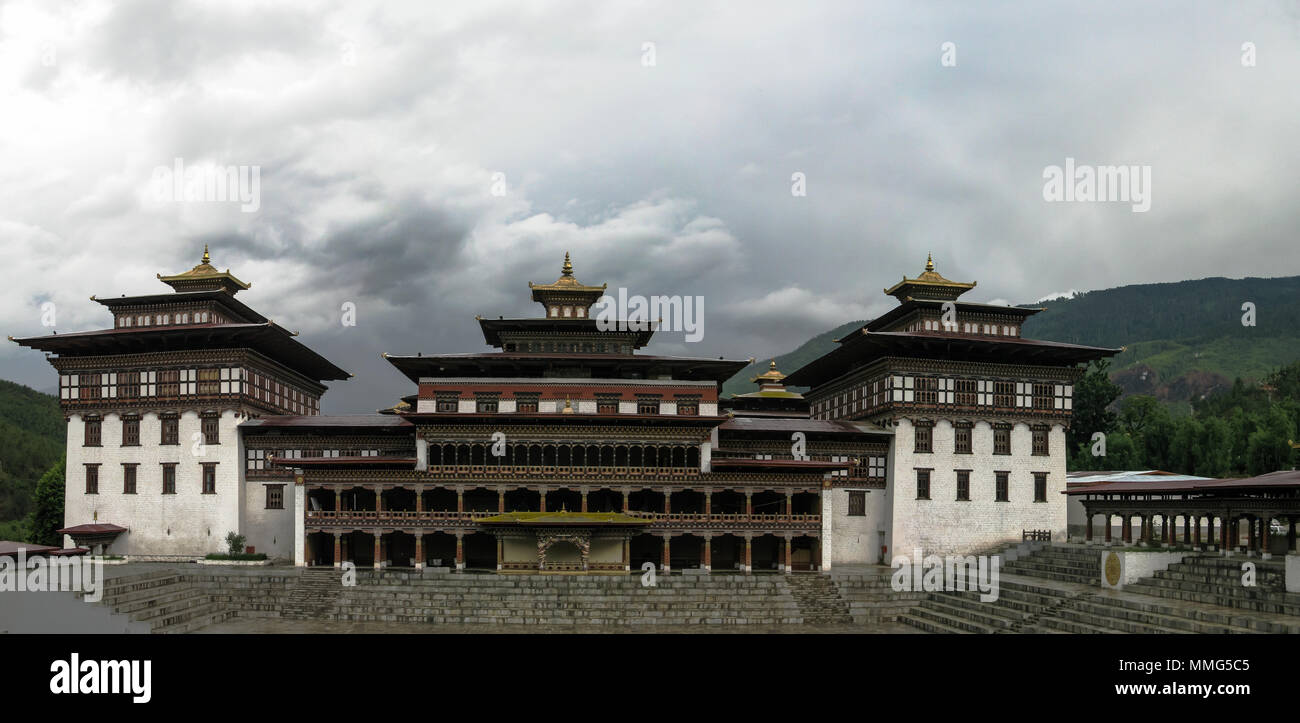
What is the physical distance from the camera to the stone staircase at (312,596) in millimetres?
39656

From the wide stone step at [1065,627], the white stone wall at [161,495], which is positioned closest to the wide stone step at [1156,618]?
the wide stone step at [1065,627]

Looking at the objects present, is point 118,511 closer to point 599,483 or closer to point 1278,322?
point 599,483

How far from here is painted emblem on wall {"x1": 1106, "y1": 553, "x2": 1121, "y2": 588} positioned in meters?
37.8

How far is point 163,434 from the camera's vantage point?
5028cm

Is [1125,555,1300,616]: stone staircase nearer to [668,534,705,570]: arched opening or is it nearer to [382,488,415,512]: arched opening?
[668,534,705,570]: arched opening

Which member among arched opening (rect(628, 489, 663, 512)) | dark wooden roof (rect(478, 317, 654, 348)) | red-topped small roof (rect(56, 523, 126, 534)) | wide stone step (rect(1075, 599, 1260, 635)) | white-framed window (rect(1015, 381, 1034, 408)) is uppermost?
dark wooden roof (rect(478, 317, 654, 348))

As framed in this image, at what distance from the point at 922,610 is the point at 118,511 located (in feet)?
125

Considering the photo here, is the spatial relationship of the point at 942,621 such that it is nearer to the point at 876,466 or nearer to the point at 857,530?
the point at 857,530

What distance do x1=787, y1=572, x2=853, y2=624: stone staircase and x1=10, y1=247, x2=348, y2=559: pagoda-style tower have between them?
25206 mm

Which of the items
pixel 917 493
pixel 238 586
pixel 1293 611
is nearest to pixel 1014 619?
pixel 1293 611

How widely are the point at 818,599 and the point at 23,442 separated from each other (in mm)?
97135

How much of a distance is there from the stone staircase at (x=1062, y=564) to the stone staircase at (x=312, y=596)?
28911 millimetres

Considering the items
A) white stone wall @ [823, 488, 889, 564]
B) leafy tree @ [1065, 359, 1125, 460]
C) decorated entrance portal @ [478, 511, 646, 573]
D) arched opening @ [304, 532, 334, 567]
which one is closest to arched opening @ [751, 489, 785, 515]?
white stone wall @ [823, 488, 889, 564]

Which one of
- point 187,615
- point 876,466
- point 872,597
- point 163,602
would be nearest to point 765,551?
point 876,466
